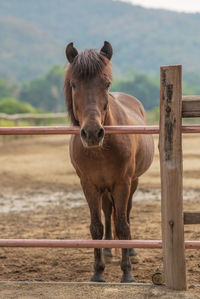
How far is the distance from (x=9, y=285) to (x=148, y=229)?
126 inches

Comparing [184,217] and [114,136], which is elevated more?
[114,136]

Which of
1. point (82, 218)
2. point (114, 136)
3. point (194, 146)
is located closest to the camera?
point (114, 136)

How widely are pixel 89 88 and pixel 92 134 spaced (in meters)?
0.46

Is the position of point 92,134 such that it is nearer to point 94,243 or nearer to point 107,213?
point 94,243

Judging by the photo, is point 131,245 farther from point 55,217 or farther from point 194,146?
point 194,146

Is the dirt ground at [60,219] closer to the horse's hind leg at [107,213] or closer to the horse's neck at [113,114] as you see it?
the horse's hind leg at [107,213]

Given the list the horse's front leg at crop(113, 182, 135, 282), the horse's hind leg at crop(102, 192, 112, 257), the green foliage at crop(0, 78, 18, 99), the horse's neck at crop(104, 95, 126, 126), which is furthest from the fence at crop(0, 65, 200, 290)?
the green foliage at crop(0, 78, 18, 99)

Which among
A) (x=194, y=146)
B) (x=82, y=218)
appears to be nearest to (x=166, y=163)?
(x=82, y=218)

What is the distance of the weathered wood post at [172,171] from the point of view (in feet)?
10.2

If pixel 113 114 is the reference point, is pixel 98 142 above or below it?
below

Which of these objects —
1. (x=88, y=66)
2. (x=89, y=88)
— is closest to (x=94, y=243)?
(x=89, y=88)

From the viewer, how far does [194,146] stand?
716 inches

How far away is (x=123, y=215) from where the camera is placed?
13.4 feet

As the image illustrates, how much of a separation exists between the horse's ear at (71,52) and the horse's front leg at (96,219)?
1135mm
